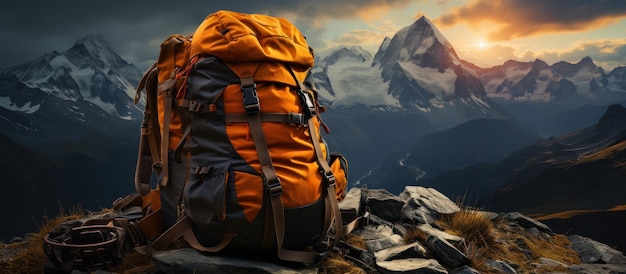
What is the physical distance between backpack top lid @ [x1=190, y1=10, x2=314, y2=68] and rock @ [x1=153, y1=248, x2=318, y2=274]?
260 centimetres

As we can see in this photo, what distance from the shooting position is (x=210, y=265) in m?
5.15

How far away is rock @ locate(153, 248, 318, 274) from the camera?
5.12 m

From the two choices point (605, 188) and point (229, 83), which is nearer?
point (229, 83)

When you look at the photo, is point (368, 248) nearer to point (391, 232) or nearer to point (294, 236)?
point (391, 232)

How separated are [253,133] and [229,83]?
73 centimetres

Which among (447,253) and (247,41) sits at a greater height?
(247,41)

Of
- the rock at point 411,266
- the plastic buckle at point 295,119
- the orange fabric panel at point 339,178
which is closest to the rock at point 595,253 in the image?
the rock at point 411,266

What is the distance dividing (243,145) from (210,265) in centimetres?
158

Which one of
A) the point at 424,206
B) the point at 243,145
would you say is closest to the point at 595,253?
Result: the point at 424,206

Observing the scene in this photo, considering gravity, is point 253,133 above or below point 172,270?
above

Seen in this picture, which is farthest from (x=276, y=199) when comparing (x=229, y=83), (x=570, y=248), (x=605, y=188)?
(x=605, y=188)

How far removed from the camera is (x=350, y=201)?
8.01 m

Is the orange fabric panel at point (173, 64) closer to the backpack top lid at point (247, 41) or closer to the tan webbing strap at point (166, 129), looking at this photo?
the tan webbing strap at point (166, 129)

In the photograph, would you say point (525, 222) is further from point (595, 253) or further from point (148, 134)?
point (148, 134)
